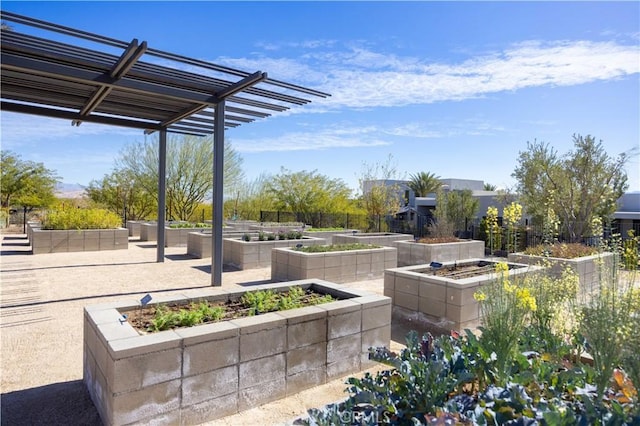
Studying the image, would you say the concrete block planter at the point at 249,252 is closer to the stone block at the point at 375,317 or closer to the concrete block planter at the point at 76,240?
the concrete block planter at the point at 76,240

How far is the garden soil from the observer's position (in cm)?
279

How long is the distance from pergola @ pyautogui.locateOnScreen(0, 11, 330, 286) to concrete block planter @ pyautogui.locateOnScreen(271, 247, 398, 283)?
1317 mm

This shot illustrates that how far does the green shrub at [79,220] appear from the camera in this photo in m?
11.1

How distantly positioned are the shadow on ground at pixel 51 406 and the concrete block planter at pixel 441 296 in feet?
12.8

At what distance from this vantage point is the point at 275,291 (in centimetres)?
419

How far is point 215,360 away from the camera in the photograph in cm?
275

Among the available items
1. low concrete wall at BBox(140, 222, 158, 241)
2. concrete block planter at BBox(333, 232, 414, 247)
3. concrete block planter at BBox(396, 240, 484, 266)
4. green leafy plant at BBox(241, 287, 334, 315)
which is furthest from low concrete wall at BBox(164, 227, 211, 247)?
green leafy plant at BBox(241, 287, 334, 315)

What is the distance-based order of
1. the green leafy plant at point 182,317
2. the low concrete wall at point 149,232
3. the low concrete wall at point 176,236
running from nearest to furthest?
the green leafy plant at point 182,317, the low concrete wall at point 176,236, the low concrete wall at point 149,232

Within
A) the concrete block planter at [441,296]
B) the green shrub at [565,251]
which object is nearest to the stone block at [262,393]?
the concrete block planter at [441,296]

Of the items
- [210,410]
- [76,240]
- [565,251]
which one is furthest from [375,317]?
[76,240]

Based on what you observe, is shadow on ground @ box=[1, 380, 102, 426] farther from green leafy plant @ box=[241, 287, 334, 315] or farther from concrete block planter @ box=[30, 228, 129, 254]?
concrete block planter @ box=[30, 228, 129, 254]

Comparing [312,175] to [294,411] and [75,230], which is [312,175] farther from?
[294,411]

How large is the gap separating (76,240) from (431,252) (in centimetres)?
1006

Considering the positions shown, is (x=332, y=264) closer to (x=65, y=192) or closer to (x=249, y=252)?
(x=249, y=252)
